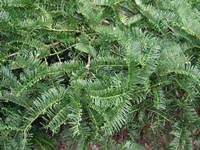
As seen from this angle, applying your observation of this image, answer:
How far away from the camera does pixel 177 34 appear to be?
203 centimetres

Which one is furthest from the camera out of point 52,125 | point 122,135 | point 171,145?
point 122,135

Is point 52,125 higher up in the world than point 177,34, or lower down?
lower down

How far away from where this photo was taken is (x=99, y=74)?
189cm

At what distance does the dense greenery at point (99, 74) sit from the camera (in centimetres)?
177

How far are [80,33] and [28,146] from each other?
65cm

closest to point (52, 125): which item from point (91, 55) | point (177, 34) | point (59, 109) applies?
point (59, 109)

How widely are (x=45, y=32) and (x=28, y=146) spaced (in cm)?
59

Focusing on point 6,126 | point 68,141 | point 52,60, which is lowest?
point 68,141

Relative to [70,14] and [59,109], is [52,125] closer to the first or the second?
[59,109]

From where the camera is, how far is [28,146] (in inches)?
74.3

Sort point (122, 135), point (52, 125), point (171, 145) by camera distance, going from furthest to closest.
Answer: point (122, 135)
point (171, 145)
point (52, 125)

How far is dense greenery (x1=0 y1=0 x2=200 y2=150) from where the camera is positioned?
5.82 feet

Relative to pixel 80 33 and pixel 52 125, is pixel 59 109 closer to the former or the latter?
pixel 52 125

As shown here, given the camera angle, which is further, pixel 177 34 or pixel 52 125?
pixel 177 34
